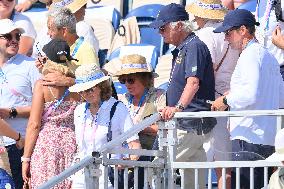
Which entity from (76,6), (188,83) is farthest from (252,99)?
(76,6)

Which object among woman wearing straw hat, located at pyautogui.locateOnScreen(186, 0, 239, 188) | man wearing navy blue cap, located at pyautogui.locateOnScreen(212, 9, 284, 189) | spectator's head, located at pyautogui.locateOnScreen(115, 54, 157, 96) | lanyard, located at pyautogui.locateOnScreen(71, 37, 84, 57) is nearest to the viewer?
man wearing navy blue cap, located at pyautogui.locateOnScreen(212, 9, 284, 189)

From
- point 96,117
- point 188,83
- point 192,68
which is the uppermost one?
point 192,68

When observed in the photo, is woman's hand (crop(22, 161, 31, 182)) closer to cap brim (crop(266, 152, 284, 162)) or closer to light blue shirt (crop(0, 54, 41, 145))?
light blue shirt (crop(0, 54, 41, 145))

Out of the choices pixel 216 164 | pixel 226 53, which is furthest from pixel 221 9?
pixel 216 164

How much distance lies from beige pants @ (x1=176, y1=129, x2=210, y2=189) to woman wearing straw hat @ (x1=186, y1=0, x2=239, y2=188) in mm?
151

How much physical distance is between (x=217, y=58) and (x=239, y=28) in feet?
2.49

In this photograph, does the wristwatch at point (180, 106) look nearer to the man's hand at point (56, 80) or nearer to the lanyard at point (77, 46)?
the man's hand at point (56, 80)

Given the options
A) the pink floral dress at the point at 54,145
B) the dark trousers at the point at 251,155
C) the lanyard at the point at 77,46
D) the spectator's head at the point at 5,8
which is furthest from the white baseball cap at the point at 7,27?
the dark trousers at the point at 251,155

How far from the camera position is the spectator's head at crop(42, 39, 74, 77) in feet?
30.0

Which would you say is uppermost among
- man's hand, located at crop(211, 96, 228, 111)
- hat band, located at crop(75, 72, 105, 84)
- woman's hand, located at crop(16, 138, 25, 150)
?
hat band, located at crop(75, 72, 105, 84)

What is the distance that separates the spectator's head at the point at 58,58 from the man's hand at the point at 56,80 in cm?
6

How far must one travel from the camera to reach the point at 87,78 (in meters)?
8.66

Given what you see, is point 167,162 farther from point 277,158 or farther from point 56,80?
point 56,80

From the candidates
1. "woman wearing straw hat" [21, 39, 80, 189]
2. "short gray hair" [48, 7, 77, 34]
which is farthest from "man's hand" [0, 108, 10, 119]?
"short gray hair" [48, 7, 77, 34]
